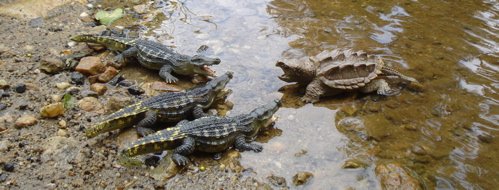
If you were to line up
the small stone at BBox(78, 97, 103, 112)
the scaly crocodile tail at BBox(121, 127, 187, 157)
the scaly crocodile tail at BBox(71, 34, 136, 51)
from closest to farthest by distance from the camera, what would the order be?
the scaly crocodile tail at BBox(121, 127, 187, 157)
the small stone at BBox(78, 97, 103, 112)
the scaly crocodile tail at BBox(71, 34, 136, 51)

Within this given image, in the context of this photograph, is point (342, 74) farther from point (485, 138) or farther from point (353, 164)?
point (485, 138)

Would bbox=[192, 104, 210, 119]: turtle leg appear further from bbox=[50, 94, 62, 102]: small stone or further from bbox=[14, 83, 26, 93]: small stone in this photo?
bbox=[14, 83, 26, 93]: small stone

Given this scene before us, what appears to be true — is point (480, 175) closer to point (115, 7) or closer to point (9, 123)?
point (9, 123)

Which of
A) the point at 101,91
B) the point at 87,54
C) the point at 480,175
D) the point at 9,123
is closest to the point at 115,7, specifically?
the point at 87,54

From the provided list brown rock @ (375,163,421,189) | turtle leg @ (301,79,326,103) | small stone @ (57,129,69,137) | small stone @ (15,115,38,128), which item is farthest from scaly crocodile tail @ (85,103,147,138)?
brown rock @ (375,163,421,189)

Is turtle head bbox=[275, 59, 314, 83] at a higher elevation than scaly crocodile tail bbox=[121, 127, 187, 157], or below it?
higher

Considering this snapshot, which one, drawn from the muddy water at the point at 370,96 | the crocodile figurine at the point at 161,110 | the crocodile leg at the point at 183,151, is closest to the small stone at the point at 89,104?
the crocodile figurine at the point at 161,110
